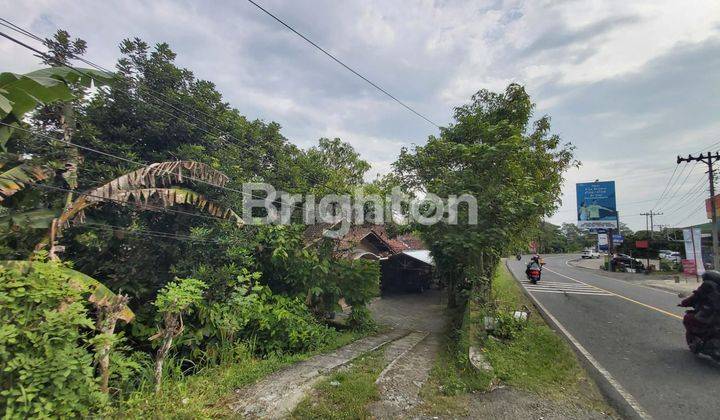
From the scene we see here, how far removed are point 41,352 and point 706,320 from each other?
9972mm

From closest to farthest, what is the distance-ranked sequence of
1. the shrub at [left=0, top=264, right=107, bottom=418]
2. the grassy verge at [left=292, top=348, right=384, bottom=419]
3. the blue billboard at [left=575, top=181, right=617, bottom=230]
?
1. the shrub at [left=0, top=264, right=107, bottom=418]
2. the grassy verge at [left=292, top=348, right=384, bottom=419]
3. the blue billboard at [left=575, top=181, right=617, bottom=230]

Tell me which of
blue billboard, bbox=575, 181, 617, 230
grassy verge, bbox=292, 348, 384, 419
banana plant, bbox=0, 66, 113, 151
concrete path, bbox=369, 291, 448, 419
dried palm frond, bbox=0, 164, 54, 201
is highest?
blue billboard, bbox=575, 181, 617, 230

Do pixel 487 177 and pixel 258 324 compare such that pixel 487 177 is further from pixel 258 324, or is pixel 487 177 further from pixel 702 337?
pixel 258 324

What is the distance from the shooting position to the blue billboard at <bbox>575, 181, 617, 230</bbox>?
29.3 m

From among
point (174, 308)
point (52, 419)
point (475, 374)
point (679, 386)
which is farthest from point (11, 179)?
point (679, 386)

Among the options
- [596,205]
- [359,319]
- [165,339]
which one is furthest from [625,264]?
[165,339]

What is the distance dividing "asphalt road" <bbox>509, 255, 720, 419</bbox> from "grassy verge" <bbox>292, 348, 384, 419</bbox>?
3.80 meters

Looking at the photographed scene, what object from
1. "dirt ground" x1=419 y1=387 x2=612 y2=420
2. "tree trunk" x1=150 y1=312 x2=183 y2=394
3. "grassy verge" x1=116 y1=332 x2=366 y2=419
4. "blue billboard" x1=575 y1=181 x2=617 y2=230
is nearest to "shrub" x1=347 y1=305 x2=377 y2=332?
"grassy verge" x1=116 y1=332 x2=366 y2=419

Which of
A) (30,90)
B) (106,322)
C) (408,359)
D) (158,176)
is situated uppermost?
(30,90)

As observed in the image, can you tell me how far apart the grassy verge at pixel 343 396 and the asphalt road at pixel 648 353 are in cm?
380

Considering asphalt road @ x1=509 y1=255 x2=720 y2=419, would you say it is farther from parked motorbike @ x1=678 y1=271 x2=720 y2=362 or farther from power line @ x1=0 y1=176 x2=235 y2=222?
power line @ x1=0 y1=176 x2=235 y2=222

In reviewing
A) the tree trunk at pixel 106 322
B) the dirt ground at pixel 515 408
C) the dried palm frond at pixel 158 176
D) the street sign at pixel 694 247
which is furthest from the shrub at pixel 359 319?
the street sign at pixel 694 247

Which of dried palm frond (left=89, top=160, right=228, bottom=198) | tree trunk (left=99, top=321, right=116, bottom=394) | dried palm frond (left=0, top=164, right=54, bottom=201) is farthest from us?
dried palm frond (left=89, top=160, right=228, bottom=198)

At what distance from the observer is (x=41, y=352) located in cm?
354
